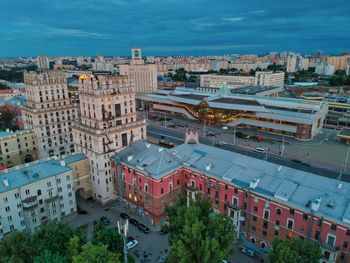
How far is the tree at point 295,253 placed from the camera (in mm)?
35469

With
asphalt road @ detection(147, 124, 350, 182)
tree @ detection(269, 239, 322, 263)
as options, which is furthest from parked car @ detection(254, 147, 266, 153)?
tree @ detection(269, 239, 322, 263)

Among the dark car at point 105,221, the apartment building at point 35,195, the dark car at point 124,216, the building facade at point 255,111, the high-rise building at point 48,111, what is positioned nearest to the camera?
the apartment building at point 35,195

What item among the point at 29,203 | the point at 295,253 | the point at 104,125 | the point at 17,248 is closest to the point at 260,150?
the point at 104,125

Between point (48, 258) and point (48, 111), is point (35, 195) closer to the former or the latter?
point (48, 258)

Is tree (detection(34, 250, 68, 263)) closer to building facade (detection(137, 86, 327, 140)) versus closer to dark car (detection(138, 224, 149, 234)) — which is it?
dark car (detection(138, 224, 149, 234))

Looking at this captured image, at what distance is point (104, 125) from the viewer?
68062mm

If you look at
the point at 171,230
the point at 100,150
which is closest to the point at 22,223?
the point at 100,150

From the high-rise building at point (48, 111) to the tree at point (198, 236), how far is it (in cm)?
6786

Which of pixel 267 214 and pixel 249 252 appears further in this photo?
pixel 249 252

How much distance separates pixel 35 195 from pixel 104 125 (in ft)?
75.3

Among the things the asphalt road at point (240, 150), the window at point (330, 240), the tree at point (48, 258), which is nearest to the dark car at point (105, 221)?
the tree at point (48, 258)

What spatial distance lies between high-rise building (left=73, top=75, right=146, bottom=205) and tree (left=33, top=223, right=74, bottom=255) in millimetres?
26630

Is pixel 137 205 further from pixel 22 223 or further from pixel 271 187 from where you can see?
pixel 271 187

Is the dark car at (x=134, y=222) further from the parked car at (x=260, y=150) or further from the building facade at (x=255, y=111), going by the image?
the building facade at (x=255, y=111)
